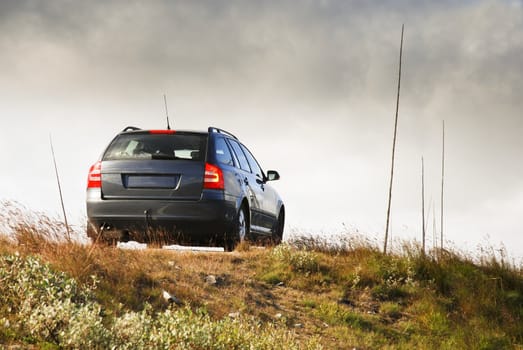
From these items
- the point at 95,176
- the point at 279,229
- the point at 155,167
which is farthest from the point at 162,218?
the point at 279,229

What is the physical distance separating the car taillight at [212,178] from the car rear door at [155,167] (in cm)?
7

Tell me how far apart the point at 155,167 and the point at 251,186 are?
90.9 inches

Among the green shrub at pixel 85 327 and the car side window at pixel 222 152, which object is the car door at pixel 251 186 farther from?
the green shrub at pixel 85 327

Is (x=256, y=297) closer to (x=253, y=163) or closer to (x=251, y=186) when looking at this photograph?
(x=251, y=186)

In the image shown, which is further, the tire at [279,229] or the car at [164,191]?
the tire at [279,229]

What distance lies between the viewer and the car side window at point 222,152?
10.5m

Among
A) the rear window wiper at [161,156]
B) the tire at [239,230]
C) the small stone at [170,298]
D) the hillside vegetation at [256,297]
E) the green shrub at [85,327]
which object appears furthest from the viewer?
the tire at [239,230]

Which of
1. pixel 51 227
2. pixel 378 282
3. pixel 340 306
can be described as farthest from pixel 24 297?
pixel 378 282

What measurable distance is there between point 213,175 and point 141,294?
2.33m

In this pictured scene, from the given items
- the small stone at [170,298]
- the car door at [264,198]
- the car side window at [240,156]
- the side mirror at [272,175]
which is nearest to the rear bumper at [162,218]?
the car side window at [240,156]

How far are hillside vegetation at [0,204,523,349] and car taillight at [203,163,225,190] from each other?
1357mm

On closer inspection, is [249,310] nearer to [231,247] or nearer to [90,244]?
[231,247]

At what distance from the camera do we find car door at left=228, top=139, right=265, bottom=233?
456 inches

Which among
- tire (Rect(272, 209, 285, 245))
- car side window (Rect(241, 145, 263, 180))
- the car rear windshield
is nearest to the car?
the car rear windshield
